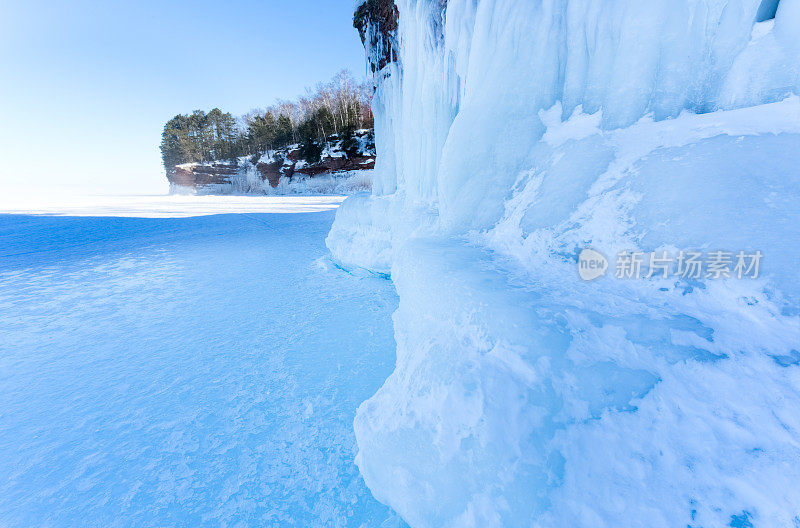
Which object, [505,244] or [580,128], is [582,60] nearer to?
[580,128]

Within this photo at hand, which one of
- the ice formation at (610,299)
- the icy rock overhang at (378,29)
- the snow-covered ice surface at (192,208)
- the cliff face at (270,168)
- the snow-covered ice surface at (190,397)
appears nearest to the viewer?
the ice formation at (610,299)

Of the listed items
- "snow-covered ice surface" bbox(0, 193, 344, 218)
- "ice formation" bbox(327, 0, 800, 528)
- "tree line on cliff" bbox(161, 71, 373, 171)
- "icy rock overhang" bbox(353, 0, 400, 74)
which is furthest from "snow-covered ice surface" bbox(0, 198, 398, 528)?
"tree line on cliff" bbox(161, 71, 373, 171)

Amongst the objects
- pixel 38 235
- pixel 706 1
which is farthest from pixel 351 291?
pixel 38 235

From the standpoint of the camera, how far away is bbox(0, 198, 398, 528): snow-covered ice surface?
1794mm

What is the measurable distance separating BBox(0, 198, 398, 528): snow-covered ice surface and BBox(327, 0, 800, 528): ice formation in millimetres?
629

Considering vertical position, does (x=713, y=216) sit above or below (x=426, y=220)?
above

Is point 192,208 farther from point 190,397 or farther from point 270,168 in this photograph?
point 190,397

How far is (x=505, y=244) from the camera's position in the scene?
238 centimetres

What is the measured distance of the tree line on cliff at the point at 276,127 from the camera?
25.4 meters

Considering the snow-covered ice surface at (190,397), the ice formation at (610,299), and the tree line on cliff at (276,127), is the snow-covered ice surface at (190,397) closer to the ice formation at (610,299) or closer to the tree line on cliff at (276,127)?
the ice formation at (610,299)

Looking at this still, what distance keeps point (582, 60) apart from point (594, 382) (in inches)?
108

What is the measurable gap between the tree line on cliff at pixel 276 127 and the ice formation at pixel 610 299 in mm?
24119

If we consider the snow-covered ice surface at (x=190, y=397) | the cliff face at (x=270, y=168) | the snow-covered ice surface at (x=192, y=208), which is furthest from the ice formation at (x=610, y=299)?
the cliff face at (x=270, y=168)

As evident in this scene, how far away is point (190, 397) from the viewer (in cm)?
265
